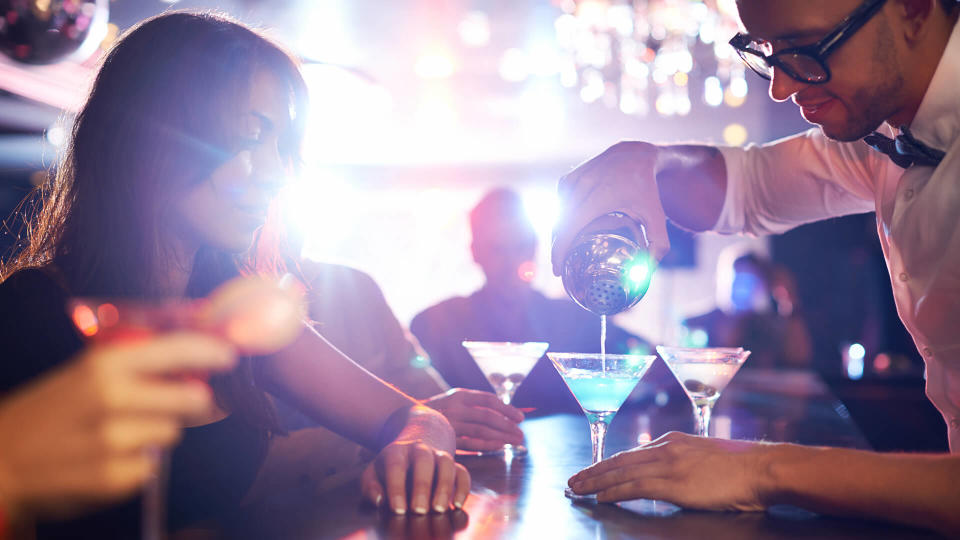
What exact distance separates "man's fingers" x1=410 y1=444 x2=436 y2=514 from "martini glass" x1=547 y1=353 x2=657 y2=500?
1.16 ft

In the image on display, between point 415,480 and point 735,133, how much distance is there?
8.94 m

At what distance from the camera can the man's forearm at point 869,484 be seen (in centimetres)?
101

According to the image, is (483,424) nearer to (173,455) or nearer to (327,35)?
(173,455)

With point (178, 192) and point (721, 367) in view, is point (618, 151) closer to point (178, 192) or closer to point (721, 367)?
point (721, 367)

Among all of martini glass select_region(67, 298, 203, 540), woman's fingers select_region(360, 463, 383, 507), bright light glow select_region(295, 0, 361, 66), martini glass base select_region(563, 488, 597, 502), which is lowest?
martini glass base select_region(563, 488, 597, 502)

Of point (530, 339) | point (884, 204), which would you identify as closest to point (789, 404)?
point (884, 204)

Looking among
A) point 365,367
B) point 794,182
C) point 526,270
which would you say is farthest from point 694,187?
point 526,270

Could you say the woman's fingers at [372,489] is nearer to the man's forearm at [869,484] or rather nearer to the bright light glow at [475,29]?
the man's forearm at [869,484]

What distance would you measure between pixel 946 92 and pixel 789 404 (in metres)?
1.70

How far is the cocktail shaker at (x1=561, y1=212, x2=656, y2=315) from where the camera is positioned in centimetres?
148

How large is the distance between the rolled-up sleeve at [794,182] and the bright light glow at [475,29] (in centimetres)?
523

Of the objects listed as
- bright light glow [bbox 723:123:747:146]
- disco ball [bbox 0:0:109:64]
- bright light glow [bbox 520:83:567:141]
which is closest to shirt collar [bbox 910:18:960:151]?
disco ball [bbox 0:0:109:64]

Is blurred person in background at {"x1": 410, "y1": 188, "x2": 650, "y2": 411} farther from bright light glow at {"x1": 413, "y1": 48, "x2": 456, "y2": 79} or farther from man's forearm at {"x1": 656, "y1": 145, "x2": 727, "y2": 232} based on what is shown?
bright light glow at {"x1": 413, "y1": 48, "x2": 456, "y2": 79}

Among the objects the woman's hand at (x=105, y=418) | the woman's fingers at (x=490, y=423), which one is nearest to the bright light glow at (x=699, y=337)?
the woman's fingers at (x=490, y=423)
